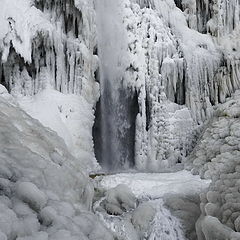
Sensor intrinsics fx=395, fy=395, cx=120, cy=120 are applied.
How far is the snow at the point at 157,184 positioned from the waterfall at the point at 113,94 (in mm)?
3112

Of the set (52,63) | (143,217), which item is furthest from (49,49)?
(143,217)

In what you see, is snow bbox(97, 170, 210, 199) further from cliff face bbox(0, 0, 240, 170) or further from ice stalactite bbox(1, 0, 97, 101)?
ice stalactite bbox(1, 0, 97, 101)

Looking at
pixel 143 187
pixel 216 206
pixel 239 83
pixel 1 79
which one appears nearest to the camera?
pixel 216 206

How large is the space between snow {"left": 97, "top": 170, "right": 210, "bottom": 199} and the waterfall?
311 cm

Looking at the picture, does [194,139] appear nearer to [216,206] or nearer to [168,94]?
[168,94]

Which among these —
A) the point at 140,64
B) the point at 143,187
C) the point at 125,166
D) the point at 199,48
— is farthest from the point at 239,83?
the point at 143,187

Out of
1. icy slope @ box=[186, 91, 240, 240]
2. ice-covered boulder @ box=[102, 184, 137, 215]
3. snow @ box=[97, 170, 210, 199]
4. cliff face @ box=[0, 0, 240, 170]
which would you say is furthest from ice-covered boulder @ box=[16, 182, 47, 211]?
cliff face @ box=[0, 0, 240, 170]

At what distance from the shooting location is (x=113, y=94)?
12125mm

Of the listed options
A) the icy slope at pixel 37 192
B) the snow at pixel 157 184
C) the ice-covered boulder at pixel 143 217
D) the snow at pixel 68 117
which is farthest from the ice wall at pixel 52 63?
the icy slope at pixel 37 192

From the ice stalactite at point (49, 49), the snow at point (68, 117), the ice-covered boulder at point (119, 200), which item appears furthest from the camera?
the ice stalactite at point (49, 49)

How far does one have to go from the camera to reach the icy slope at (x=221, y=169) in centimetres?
540

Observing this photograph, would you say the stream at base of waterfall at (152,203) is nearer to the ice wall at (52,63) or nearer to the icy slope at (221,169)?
the icy slope at (221,169)

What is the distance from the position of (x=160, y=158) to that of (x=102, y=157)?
175cm

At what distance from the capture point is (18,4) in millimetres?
10516
